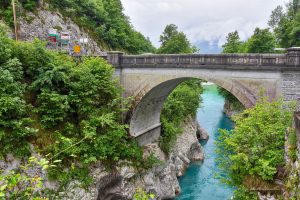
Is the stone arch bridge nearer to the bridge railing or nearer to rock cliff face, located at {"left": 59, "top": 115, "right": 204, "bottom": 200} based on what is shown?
the bridge railing

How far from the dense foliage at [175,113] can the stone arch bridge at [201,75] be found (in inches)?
54.5

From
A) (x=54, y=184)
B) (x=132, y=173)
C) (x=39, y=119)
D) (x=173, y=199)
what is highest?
(x=39, y=119)

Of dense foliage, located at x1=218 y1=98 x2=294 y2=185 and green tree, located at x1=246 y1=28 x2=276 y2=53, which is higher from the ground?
green tree, located at x1=246 y1=28 x2=276 y2=53

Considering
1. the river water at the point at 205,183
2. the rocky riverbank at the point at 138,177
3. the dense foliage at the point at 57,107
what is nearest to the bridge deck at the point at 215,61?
the dense foliage at the point at 57,107

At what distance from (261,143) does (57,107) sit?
971 cm

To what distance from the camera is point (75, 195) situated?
1129cm

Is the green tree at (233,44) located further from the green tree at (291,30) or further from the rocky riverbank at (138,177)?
the rocky riverbank at (138,177)

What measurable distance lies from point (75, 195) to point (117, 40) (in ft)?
80.4

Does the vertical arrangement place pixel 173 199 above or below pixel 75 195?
below

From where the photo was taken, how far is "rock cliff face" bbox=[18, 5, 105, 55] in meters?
22.7

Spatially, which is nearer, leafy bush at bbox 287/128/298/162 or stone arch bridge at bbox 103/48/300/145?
leafy bush at bbox 287/128/298/162

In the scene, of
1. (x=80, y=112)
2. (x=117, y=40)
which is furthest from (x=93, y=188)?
(x=117, y=40)

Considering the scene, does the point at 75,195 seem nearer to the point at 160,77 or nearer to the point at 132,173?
the point at 132,173

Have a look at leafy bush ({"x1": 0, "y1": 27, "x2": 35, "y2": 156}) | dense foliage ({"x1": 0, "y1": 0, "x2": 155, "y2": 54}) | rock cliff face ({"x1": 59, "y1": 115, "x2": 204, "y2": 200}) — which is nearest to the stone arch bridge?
rock cliff face ({"x1": 59, "y1": 115, "x2": 204, "y2": 200})
